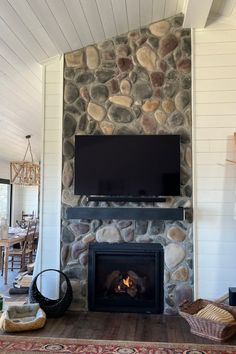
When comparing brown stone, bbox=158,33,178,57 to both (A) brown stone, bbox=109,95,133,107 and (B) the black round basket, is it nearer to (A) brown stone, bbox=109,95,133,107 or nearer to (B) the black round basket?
(A) brown stone, bbox=109,95,133,107

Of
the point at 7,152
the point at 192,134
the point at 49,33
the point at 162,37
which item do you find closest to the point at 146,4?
the point at 162,37

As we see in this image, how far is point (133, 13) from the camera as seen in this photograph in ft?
12.4

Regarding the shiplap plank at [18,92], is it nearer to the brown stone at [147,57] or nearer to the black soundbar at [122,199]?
the brown stone at [147,57]

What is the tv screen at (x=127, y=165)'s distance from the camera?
13.1ft

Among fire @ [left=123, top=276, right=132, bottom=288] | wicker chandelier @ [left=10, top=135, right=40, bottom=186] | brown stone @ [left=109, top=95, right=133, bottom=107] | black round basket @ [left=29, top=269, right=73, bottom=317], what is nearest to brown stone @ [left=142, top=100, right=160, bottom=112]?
brown stone @ [left=109, top=95, right=133, bottom=107]

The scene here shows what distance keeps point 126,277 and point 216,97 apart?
2.27 meters

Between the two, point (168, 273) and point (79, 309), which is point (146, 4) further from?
point (79, 309)

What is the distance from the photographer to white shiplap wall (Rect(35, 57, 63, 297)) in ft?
13.5

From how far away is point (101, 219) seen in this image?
399cm

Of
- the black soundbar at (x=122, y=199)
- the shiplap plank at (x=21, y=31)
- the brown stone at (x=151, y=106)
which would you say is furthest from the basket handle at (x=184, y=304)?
Answer: the shiplap plank at (x=21, y=31)

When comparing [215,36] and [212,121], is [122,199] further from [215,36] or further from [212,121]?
[215,36]

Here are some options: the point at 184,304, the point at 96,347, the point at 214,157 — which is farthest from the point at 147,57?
the point at 96,347

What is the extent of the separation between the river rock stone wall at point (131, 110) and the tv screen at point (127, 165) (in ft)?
0.38

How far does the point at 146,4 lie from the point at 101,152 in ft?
5.23
